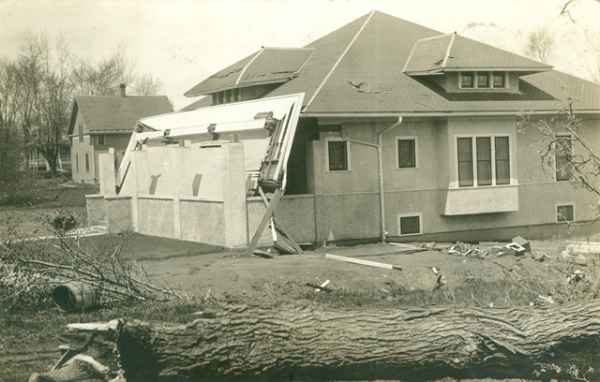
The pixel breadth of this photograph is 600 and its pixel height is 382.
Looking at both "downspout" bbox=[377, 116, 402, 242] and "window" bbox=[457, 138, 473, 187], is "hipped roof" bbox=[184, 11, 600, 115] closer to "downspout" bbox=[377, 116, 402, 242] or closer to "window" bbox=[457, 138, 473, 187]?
"downspout" bbox=[377, 116, 402, 242]

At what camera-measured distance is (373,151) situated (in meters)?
18.9

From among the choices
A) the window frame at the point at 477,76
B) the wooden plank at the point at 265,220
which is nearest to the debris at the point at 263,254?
the wooden plank at the point at 265,220

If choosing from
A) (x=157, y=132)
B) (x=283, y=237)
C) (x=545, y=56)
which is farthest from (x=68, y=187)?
(x=283, y=237)

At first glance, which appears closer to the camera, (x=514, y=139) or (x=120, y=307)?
(x=120, y=307)

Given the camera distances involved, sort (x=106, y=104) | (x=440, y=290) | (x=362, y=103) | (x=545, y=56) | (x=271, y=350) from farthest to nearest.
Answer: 1. (x=106, y=104)
2. (x=545, y=56)
3. (x=362, y=103)
4. (x=440, y=290)
5. (x=271, y=350)

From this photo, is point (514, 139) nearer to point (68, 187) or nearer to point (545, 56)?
point (545, 56)

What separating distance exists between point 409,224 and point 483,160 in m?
2.78

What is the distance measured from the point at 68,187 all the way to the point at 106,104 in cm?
810

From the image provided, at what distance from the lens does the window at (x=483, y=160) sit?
19641 mm

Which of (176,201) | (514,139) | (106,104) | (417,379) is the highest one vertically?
(106,104)

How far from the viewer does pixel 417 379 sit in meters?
7.04

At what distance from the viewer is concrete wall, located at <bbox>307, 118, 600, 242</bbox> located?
18.4 m

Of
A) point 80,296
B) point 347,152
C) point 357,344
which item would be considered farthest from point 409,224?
point 357,344

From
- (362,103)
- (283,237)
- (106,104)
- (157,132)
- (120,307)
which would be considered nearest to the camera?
(120,307)
